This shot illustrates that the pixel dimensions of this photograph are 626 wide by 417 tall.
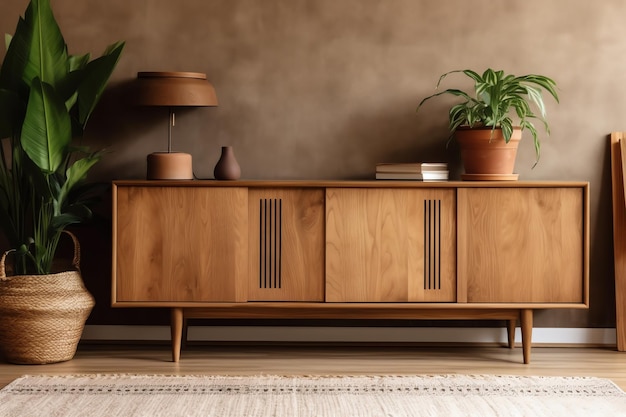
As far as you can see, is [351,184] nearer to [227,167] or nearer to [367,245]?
[367,245]

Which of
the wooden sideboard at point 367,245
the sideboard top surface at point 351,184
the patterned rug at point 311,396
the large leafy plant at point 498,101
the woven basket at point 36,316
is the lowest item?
the patterned rug at point 311,396

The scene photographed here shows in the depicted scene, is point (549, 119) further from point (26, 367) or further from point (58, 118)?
point (26, 367)

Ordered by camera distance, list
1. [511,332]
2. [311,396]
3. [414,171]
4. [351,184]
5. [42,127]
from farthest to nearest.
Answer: [511,332] → [414,171] → [351,184] → [42,127] → [311,396]

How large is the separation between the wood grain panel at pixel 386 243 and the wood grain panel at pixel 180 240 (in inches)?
15.6

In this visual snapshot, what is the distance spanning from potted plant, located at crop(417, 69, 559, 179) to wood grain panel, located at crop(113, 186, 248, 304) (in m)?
0.97

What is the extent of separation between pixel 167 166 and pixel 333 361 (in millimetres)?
1074

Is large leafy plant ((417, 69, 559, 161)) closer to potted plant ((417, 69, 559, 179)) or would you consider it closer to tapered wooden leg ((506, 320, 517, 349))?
potted plant ((417, 69, 559, 179))

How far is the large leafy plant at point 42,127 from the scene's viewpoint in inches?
120

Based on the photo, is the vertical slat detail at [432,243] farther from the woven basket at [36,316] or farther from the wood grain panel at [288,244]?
the woven basket at [36,316]

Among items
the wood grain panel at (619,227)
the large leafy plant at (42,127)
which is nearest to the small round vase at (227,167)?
the large leafy plant at (42,127)

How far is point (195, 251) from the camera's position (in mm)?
3193

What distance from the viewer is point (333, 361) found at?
10.8 feet

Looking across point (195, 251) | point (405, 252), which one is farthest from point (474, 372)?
point (195, 251)

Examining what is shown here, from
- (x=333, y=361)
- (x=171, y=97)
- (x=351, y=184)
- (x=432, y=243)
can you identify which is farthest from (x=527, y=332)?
(x=171, y=97)
